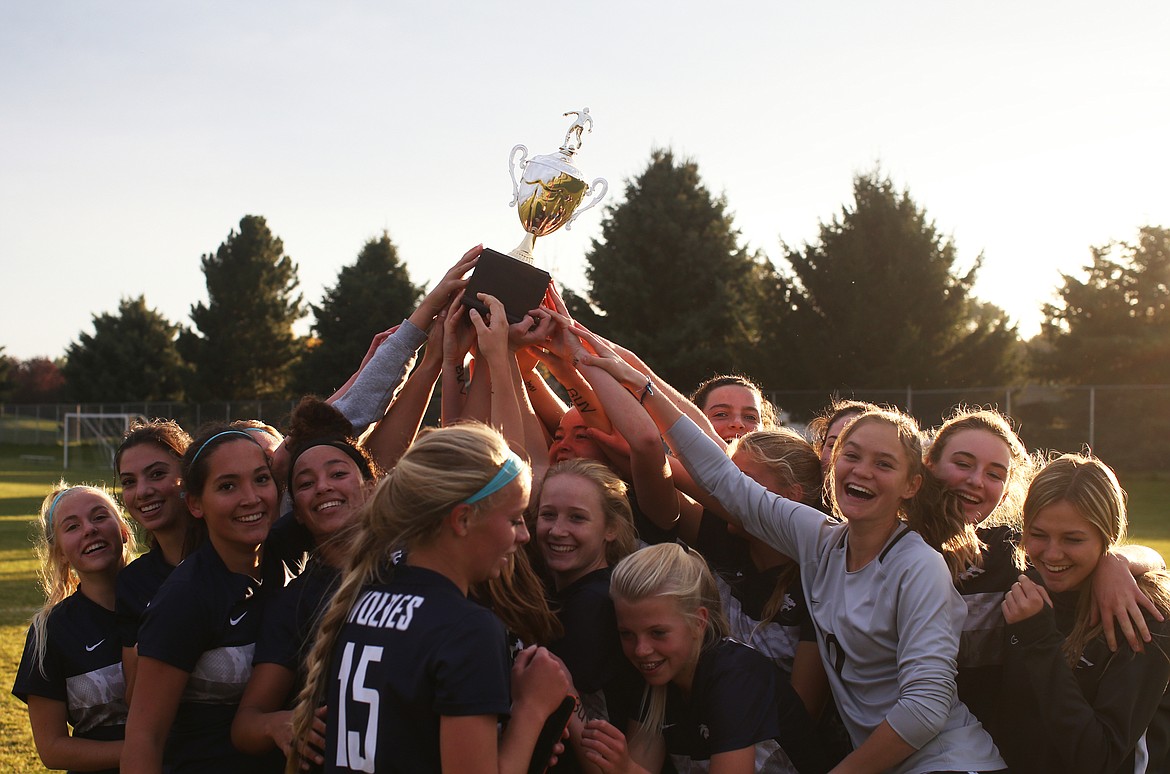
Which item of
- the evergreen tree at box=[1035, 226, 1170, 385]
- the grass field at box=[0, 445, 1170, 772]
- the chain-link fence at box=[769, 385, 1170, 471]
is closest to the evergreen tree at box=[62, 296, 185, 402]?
the grass field at box=[0, 445, 1170, 772]

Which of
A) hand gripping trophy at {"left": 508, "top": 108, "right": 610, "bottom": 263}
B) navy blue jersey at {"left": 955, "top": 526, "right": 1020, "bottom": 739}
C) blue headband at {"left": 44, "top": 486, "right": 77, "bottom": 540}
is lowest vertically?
navy blue jersey at {"left": 955, "top": 526, "right": 1020, "bottom": 739}

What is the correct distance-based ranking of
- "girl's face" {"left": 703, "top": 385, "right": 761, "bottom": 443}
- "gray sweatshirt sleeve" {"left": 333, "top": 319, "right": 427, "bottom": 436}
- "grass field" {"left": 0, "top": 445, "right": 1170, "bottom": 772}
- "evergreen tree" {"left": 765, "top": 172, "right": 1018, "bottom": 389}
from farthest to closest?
"evergreen tree" {"left": 765, "top": 172, "right": 1018, "bottom": 389} < "grass field" {"left": 0, "top": 445, "right": 1170, "bottom": 772} < "girl's face" {"left": 703, "top": 385, "right": 761, "bottom": 443} < "gray sweatshirt sleeve" {"left": 333, "top": 319, "right": 427, "bottom": 436}

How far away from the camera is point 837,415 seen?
445 centimetres

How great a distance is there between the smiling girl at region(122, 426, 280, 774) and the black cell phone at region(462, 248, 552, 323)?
1.16m

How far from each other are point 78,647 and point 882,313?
25.4 meters

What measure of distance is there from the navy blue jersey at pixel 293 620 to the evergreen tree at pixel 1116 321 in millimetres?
31830

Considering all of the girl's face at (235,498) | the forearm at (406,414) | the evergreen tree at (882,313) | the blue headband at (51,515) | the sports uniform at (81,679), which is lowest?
the sports uniform at (81,679)

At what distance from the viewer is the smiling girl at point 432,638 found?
6.97 ft

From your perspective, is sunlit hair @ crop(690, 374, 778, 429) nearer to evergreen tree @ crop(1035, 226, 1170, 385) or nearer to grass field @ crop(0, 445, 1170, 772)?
grass field @ crop(0, 445, 1170, 772)

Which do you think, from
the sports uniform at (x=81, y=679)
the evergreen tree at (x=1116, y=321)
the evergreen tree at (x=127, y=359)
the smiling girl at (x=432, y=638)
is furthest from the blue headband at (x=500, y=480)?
the evergreen tree at (x=127, y=359)

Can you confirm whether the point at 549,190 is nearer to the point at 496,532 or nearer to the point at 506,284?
the point at 506,284

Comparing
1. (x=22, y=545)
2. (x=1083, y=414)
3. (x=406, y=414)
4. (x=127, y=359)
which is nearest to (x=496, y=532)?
(x=406, y=414)

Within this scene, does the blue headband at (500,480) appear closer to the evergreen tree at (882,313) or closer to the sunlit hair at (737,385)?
the sunlit hair at (737,385)

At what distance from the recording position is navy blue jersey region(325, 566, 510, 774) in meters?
2.12
